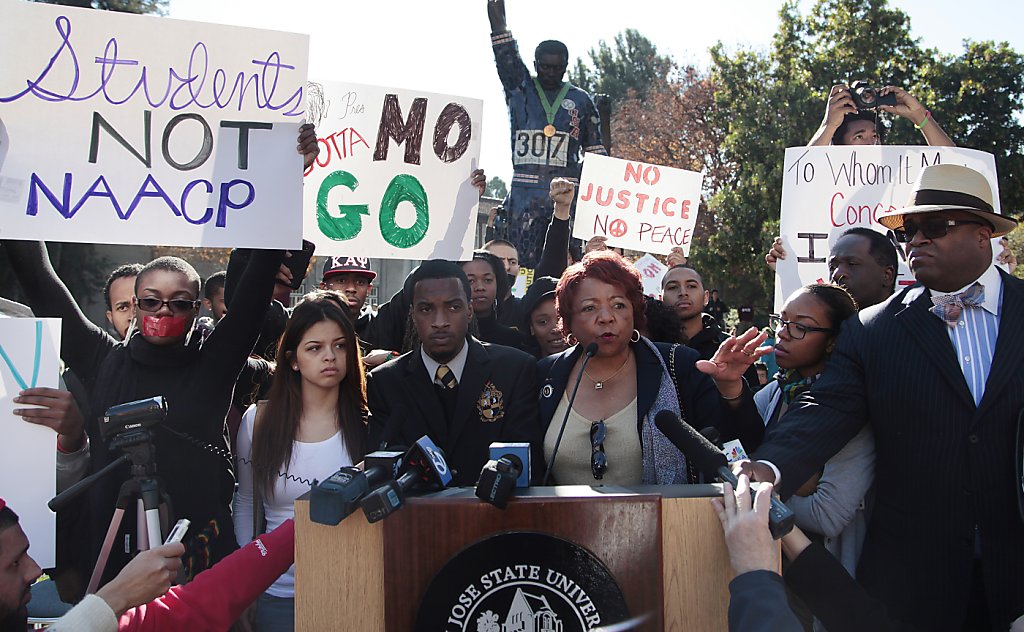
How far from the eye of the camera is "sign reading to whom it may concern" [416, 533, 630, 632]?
5.98ft

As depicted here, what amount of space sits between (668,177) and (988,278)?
14.1 ft

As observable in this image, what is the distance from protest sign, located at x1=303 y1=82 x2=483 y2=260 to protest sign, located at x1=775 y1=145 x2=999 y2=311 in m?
1.91

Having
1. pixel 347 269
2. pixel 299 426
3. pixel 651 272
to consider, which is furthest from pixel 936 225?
pixel 651 272

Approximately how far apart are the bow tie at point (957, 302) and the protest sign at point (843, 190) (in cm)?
241

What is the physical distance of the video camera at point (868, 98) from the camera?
16.8 feet

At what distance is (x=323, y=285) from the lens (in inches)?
192

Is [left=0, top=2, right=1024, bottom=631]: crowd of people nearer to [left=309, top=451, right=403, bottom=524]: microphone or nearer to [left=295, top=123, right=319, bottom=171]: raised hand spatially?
[left=295, top=123, right=319, bottom=171]: raised hand

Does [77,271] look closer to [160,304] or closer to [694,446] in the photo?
[160,304]

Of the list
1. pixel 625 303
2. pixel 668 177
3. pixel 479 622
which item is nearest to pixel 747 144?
pixel 668 177

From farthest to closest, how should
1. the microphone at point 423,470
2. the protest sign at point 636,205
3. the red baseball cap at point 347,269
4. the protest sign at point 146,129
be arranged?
1. the protest sign at point 636,205
2. the red baseball cap at point 347,269
3. the protest sign at point 146,129
4. the microphone at point 423,470

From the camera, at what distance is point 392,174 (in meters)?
4.98

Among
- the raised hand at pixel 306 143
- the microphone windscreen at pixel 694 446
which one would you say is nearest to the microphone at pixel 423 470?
the microphone windscreen at pixel 694 446

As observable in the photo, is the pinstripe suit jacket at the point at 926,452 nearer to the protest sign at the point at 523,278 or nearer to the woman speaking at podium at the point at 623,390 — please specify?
the woman speaking at podium at the point at 623,390

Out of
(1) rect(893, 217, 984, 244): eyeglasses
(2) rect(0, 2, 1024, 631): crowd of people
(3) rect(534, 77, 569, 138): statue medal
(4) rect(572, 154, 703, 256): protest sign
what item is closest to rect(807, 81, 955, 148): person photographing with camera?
(4) rect(572, 154, 703, 256): protest sign
